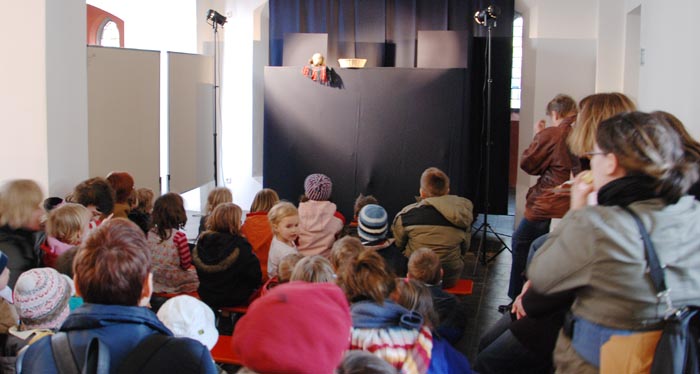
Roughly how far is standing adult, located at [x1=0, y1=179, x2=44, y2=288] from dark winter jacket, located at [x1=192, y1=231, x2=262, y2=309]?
0.95 metres

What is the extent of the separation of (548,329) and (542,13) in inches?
238

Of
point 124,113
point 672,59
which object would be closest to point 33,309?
point 124,113

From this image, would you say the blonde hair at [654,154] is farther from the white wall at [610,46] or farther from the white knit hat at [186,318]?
the white wall at [610,46]

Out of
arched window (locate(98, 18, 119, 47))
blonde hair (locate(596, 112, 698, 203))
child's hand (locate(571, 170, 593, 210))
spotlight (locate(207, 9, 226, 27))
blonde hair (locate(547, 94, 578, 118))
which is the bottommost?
child's hand (locate(571, 170, 593, 210))

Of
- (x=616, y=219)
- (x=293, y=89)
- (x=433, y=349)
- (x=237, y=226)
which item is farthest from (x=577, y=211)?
(x=293, y=89)

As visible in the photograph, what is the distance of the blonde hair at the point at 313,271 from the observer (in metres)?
3.00

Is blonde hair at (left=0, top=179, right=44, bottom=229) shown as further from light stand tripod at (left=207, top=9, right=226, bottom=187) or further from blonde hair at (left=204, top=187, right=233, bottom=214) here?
light stand tripod at (left=207, top=9, right=226, bottom=187)

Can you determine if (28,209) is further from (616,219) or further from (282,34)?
(282,34)

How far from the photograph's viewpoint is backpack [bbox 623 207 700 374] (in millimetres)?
1912

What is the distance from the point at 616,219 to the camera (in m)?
1.91

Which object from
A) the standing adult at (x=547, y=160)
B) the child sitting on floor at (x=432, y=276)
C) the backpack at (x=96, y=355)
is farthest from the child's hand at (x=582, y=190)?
the standing adult at (x=547, y=160)

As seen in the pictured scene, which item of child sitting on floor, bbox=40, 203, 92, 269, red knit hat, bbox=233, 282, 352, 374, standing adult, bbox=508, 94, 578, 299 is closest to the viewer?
red knit hat, bbox=233, 282, 352, 374

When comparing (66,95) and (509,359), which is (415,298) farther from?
(66,95)

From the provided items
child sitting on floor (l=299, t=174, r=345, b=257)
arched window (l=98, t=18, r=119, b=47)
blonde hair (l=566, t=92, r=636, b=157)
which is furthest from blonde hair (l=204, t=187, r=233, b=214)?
arched window (l=98, t=18, r=119, b=47)
